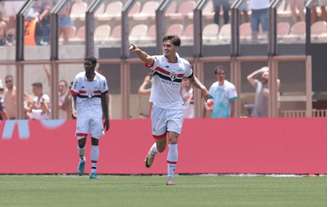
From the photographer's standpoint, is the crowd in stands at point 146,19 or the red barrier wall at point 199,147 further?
the crowd in stands at point 146,19

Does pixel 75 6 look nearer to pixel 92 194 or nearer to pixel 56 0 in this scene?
pixel 56 0

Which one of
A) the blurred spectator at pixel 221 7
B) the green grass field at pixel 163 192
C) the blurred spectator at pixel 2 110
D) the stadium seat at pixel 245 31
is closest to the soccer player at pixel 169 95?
the green grass field at pixel 163 192

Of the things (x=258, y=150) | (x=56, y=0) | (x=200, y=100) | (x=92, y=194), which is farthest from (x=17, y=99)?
(x=92, y=194)

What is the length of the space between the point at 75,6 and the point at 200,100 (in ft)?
10.8

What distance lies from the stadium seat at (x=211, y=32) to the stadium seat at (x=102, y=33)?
2.00 metres

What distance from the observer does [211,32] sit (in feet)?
88.5

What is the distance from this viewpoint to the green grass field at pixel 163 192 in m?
15.1

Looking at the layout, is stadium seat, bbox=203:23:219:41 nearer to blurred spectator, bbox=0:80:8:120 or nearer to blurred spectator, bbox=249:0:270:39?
blurred spectator, bbox=249:0:270:39

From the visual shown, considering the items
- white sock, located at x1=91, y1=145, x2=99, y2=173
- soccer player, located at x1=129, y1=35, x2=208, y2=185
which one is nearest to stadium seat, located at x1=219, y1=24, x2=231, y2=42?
white sock, located at x1=91, y1=145, x2=99, y2=173

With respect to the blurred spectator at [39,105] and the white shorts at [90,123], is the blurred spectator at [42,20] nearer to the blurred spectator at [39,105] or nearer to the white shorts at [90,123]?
the blurred spectator at [39,105]

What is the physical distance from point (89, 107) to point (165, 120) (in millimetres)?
4155

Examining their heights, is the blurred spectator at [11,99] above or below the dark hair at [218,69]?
below

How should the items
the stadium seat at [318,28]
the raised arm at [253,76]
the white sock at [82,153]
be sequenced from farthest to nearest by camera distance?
the raised arm at [253,76]
the stadium seat at [318,28]
the white sock at [82,153]

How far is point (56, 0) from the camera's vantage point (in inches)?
1113
